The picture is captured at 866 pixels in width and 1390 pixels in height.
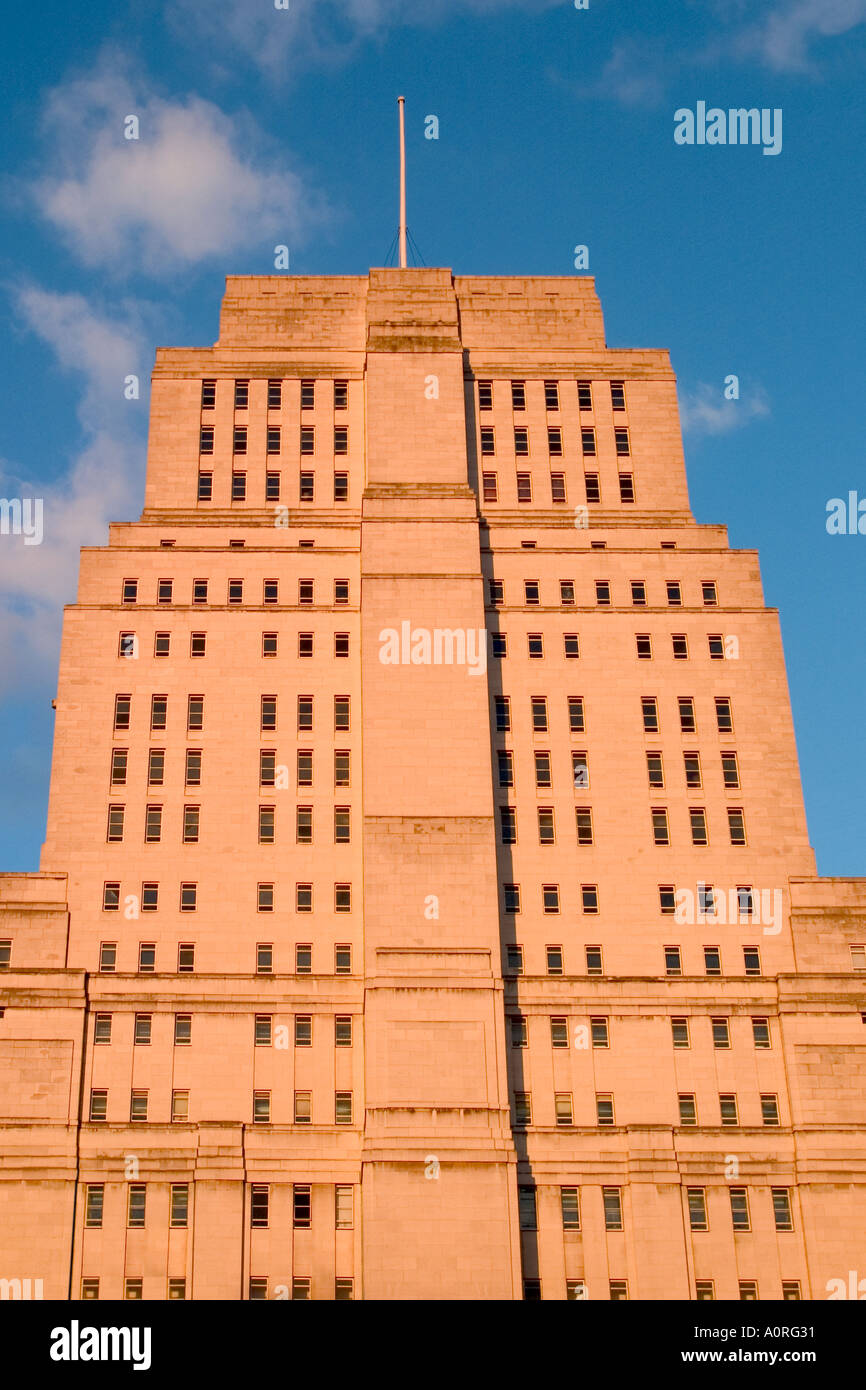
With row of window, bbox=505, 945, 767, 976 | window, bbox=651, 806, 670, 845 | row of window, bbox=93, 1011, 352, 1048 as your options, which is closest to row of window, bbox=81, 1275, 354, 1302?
row of window, bbox=93, 1011, 352, 1048

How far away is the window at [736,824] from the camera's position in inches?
3588

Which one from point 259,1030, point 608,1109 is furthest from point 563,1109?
point 259,1030

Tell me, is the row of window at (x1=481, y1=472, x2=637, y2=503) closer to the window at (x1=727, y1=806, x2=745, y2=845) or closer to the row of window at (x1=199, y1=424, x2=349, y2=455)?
the row of window at (x1=199, y1=424, x2=349, y2=455)

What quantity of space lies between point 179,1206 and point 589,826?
2919cm

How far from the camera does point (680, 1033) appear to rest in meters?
85.8

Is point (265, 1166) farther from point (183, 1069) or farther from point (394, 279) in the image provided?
point (394, 279)

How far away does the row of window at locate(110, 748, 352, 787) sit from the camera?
298 feet

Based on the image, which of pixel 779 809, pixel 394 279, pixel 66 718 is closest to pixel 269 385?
pixel 394 279

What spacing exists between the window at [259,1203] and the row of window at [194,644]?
2990 cm

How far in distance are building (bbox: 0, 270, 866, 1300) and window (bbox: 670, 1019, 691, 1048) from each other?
7.6 inches

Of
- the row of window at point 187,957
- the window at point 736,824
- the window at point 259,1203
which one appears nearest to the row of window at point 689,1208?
the window at point 259,1203

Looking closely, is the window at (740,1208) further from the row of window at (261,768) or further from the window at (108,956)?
the window at (108,956)

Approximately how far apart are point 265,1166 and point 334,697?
26.4m

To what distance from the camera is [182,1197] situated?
263ft
